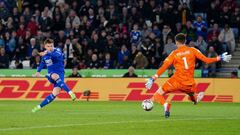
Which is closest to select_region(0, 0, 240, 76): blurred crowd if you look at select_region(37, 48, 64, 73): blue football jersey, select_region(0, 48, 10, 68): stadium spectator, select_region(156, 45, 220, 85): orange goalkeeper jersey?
select_region(0, 48, 10, 68): stadium spectator

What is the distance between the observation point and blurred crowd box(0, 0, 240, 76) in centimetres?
3356

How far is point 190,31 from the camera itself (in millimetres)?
34188

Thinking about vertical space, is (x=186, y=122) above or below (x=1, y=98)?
above

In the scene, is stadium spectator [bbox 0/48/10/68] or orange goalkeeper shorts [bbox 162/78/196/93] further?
stadium spectator [bbox 0/48/10/68]

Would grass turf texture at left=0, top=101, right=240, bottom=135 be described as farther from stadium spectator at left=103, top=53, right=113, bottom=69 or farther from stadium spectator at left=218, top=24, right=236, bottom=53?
stadium spectator at left=218, top=24, right=236, bottom=53

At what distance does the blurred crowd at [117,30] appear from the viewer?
110ft

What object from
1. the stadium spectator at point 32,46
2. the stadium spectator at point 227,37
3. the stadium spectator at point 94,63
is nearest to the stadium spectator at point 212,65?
the stadium spectator at point 227,37

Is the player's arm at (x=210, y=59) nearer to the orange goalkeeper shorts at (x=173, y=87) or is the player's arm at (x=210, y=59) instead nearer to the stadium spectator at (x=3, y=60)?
the orange goalkeeper shorts at (x=173, y=87)

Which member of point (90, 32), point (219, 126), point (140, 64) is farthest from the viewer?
point (90, 32)

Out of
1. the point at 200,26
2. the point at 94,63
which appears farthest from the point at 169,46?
the point at 94,63

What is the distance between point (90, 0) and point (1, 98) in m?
8.06

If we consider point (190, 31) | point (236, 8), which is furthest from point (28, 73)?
point (236, 8)

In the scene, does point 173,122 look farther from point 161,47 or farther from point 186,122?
point 161,47

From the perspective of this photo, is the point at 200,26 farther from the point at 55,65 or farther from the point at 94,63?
the point at 55,65
